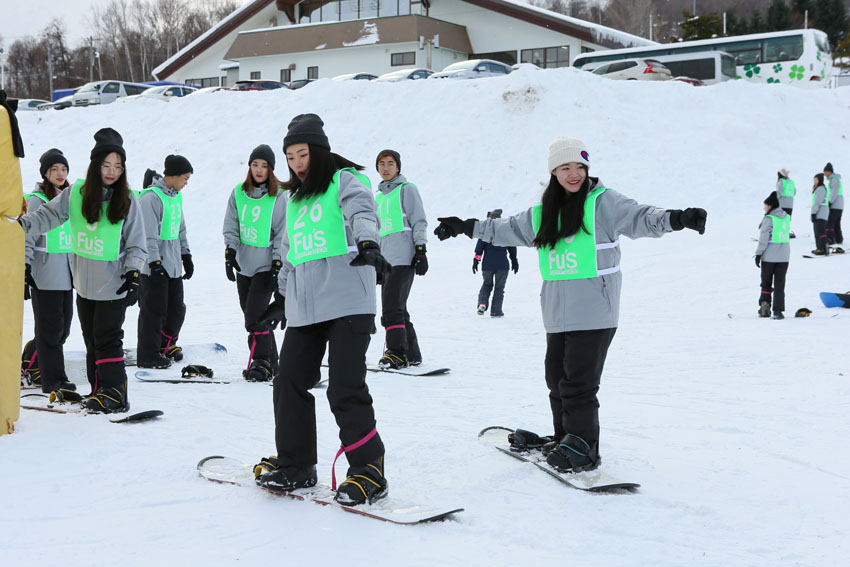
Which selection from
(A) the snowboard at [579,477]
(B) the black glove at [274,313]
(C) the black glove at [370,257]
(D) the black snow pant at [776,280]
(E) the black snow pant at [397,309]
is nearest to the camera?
(C) the black glove at [370,257]

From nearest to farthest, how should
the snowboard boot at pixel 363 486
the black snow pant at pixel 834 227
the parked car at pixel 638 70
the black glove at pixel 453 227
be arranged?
the snowboard boot at pixel 363 486, the black glove at pixel 453 227, the black snow pant at pixel 834 227, the parked car at pixel 638 70

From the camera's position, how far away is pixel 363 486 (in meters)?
3.59

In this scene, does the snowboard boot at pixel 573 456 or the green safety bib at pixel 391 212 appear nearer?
the snowboard boot at pixel 573 456

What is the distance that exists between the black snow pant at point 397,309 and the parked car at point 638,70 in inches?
908

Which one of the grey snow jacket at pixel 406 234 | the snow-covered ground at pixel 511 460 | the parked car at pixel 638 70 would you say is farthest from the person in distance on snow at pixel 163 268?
the parked car at pixel 638 70

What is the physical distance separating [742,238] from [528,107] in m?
8.65

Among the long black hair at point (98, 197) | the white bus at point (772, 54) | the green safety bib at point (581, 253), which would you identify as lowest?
the green safety bib at point (581, 253)

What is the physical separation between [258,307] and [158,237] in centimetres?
157

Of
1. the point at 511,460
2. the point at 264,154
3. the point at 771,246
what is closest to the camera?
the point at 511,460

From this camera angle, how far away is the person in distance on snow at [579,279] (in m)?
4.13

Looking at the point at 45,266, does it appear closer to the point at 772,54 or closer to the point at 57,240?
the point at 57,240

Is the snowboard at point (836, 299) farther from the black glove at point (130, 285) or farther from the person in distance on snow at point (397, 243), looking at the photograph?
the black glove at point (130, 285)

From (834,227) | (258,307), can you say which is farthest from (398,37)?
(258,307)

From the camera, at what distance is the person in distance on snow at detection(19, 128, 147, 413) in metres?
5.09
